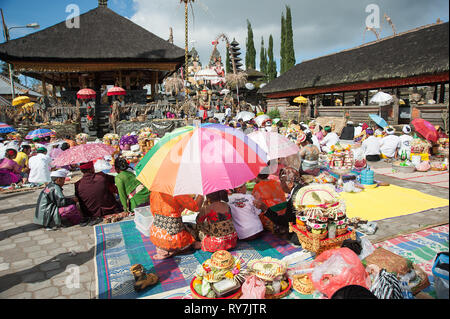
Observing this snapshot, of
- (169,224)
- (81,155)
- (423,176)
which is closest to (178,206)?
(169,224)

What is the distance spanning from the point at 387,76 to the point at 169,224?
14858 mm

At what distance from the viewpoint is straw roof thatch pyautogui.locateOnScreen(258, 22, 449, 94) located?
13.0m

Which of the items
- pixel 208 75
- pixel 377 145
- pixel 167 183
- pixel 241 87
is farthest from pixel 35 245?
pixel 241 87

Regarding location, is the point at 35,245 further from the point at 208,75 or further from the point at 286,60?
the point at 286,60

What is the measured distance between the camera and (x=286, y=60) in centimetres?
3272

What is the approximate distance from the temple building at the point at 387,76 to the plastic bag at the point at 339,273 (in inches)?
377

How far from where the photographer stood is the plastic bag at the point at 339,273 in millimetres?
2727

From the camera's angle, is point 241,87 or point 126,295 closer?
point 126,295

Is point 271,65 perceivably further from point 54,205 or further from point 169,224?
point 169,224

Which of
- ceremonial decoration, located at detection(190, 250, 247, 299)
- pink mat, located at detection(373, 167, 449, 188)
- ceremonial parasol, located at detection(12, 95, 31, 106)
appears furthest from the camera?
ceremonial parasol, located at detection(12, 95, 31, 106)

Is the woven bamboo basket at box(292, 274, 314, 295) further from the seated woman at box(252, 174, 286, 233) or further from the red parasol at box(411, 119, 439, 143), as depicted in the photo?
the red parasol at box(411, 119, 439, 143)

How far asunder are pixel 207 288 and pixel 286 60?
3341cm

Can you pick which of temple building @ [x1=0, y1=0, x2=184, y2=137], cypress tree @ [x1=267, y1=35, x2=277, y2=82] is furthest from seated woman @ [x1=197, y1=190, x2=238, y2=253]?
cypress tree @ [x1=267, y1=35, x2=277, y2=82]

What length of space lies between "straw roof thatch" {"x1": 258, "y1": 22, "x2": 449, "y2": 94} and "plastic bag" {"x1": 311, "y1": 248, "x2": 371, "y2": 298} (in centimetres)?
1055
